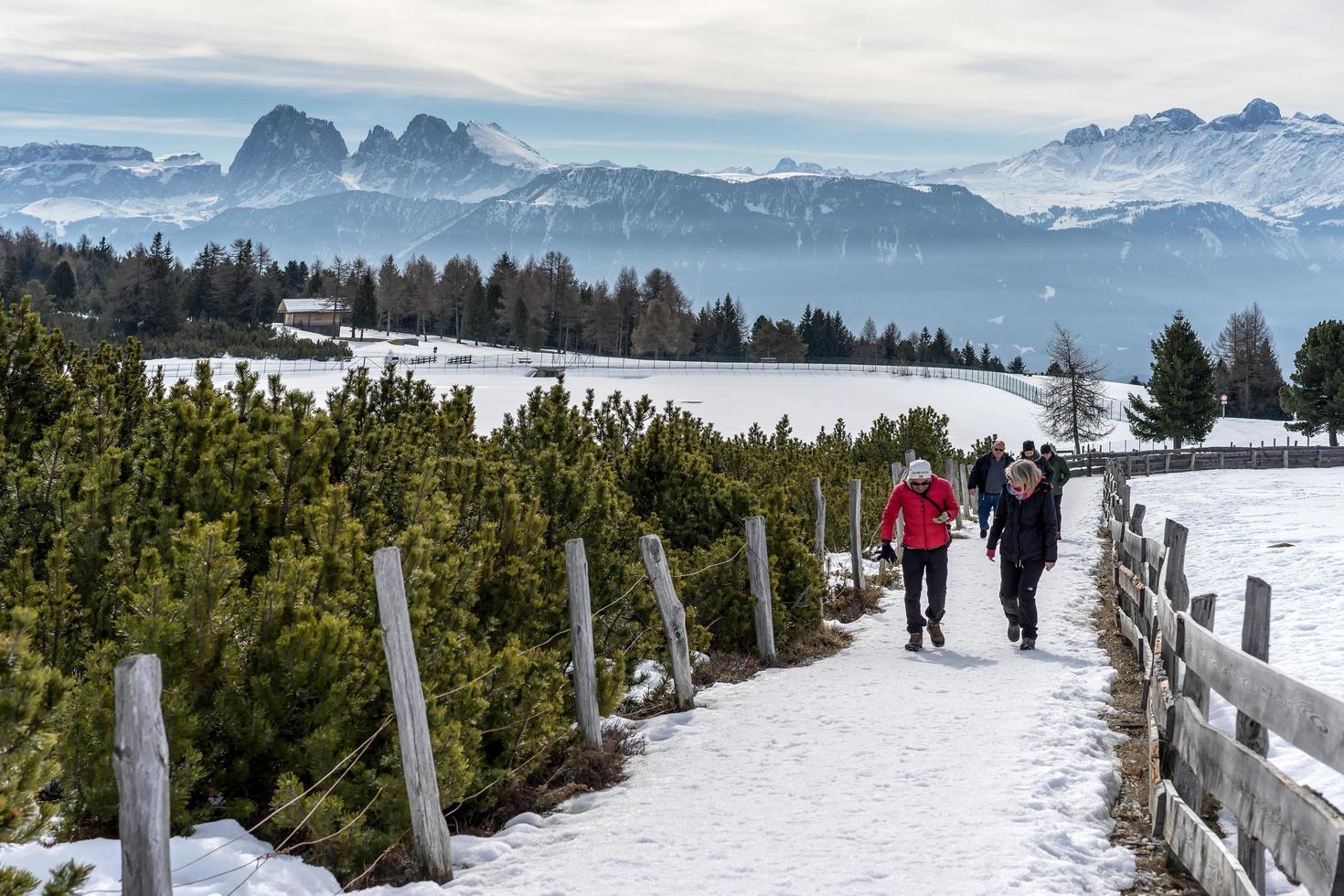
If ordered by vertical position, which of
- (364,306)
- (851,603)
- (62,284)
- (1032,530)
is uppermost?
(62,284)

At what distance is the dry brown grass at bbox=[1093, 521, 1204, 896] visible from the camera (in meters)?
5.30

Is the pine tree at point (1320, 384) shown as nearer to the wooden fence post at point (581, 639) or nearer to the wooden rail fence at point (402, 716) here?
the wooden rail fence at point (402, 716)

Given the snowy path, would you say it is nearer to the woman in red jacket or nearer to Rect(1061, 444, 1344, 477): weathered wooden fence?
the woman in red jacket

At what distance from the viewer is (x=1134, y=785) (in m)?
6.96

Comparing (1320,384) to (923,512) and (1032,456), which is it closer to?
(1032,456)

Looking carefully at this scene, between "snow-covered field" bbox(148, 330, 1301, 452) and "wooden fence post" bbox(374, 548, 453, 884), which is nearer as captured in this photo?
"wooden fence post" bbox(374, 548, 453, 884)

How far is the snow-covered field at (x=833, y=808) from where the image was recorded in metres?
5.24

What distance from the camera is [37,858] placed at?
4.27 m

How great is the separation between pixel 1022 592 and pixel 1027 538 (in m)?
0.58

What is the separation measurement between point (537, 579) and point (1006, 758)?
332 cm

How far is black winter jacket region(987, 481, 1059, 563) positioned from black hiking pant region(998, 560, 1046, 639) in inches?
3.0

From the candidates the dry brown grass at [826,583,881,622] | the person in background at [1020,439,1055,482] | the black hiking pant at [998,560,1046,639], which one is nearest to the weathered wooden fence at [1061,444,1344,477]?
the person in background at [1020,439,1055,482]

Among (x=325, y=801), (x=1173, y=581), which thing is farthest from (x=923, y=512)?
(x=325, y=801)

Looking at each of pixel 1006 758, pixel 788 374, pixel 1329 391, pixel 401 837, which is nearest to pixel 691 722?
pixel 1006 758
